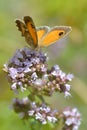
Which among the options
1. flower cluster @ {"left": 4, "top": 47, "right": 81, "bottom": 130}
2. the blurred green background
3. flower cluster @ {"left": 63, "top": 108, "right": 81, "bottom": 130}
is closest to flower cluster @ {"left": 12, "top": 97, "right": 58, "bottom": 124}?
flower cluster @ {"left": 4, "top": 47, "right": 81, "bottom": 130}

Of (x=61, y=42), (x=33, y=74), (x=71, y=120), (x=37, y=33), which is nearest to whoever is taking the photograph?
(x=33, y=74)

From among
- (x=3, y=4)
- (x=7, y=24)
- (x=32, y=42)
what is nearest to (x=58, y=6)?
(x=7, y=24)

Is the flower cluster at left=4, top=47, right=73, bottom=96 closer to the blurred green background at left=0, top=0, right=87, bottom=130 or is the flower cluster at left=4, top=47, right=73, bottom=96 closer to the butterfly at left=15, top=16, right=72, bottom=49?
the butterfly at left=15, top=16, right=72, bottom=49

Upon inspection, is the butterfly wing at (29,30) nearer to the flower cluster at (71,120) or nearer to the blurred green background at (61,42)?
the flower cluster at (71,120)

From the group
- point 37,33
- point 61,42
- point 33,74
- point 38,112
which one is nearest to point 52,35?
point 37,33

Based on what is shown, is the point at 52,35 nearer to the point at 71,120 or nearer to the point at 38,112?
the point at 38,112

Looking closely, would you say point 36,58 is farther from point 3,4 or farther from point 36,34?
point 3,4
